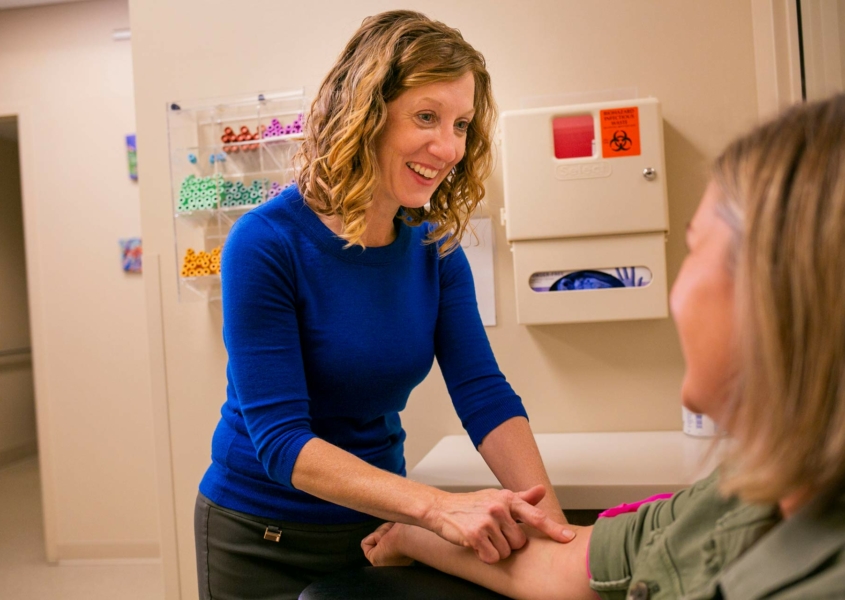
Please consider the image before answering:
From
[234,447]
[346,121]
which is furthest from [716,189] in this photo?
[234,447]

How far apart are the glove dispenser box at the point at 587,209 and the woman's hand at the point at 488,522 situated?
0.89 meters

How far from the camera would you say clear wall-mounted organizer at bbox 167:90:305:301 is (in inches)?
79.4

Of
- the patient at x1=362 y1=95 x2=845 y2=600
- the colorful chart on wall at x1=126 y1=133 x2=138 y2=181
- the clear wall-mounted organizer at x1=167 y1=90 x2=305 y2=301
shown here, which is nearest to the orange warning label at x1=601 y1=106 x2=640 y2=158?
the clear wall-mounted organizer at x1=167 y1=90 x2=305 y2=301

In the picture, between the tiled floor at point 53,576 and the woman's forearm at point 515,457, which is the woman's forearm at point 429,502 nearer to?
the woman's forearm at point 515,457

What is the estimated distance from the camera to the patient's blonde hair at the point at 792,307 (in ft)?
1.59

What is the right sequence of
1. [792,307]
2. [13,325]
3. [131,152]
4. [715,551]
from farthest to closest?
1. [13,325]
2. [131,152]
3. [715,551]
4. [792,307]

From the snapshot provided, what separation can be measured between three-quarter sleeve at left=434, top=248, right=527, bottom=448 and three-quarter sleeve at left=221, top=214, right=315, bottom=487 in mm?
320

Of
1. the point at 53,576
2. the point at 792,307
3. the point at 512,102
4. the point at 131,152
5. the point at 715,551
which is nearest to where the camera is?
the point at 792,307

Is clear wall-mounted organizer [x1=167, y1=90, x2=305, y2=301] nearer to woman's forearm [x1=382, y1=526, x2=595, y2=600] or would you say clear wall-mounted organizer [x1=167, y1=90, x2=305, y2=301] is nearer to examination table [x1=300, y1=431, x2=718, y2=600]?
examination table [x1=300, y1=431, x2=718, y2=600]

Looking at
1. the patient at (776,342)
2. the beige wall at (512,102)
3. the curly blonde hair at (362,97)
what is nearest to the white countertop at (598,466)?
the beige wall at (512,102)

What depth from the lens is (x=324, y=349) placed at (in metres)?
1.20

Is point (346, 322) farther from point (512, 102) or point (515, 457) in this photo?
point (512, 102)

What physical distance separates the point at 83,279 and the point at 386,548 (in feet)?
9.33

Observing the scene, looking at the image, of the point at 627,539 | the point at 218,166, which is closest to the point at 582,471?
the point at 627,539
